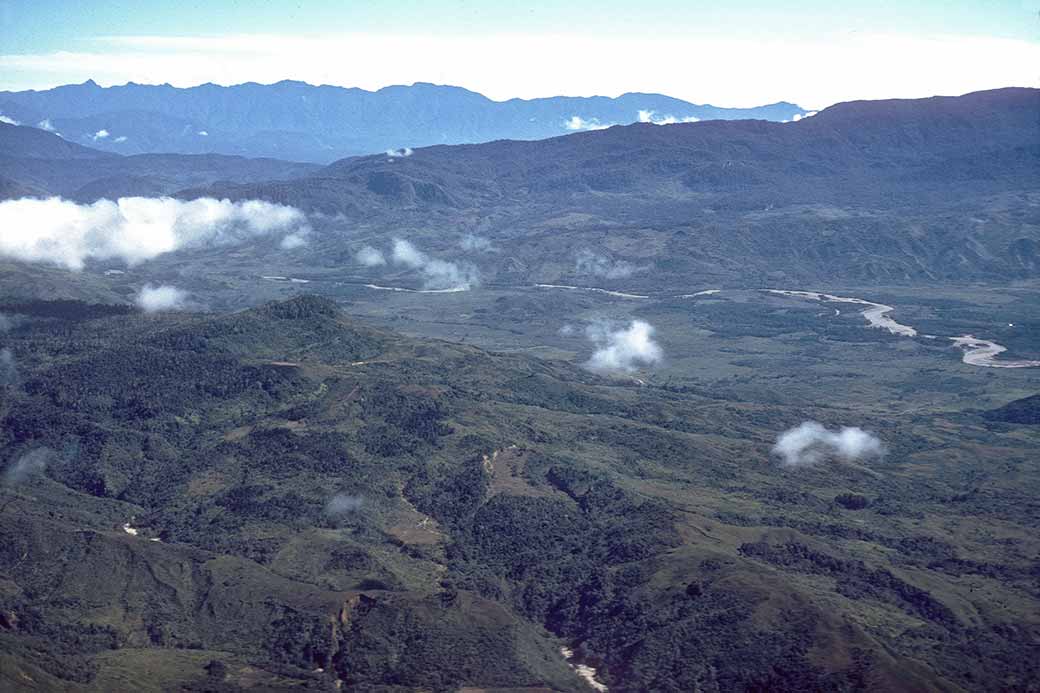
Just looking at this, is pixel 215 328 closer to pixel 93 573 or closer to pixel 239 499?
pixel 239 499

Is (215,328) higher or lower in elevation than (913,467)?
higher

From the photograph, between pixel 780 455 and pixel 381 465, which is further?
pixel 780 455

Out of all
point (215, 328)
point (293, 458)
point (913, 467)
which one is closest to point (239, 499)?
point (293, 458)

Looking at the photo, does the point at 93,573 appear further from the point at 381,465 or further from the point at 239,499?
the point at 381,465

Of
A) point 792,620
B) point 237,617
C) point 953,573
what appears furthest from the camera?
point 953,573

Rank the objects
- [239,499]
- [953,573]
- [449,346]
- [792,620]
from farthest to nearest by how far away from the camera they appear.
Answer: [449,346], [239,499], [953,573], [792,620]

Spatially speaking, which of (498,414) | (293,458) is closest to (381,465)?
(293,458)
